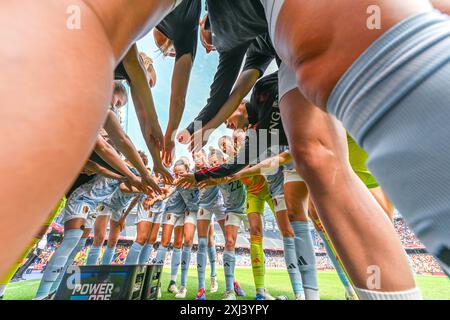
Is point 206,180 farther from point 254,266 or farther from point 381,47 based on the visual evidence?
point 381,47

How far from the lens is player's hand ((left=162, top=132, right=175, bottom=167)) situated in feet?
3.58

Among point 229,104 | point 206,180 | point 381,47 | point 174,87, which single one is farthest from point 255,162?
point 381,47

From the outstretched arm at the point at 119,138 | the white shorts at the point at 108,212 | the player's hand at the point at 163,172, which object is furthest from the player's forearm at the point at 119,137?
the white shorts at the point at 108,212

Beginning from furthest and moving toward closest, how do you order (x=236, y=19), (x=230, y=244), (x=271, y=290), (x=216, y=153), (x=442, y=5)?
(x=216, y=153)
(x=271, y=290)
(x=230, y=244)
(x=236, y=19)
(x=442, y=5)

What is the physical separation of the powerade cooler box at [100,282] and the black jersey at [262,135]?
23.2 inches

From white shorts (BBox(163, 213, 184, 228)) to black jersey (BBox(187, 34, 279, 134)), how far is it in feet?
7.99

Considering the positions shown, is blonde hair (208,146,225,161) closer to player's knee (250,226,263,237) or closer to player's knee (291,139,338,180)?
player's knee (250,226,263,237)

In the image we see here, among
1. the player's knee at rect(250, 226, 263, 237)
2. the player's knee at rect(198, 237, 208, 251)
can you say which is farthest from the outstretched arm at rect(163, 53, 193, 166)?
the player's knee at rect(198, 237, 208, 251)

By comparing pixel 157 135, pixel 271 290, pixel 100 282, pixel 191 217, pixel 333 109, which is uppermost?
pixel 191 217

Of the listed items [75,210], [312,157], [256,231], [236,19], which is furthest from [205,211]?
[312,157]

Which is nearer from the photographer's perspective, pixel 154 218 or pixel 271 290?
pixel 271 290

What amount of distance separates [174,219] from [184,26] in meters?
2.81

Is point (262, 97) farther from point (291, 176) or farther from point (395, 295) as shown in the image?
point (395, 295)

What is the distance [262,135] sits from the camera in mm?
1509
